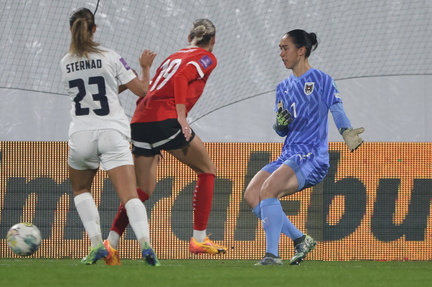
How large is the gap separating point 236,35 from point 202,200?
7.63 metres

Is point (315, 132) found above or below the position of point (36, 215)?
above

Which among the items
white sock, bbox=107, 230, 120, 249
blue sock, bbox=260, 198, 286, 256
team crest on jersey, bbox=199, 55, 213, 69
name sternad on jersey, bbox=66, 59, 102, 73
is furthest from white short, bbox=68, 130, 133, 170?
blue sock, bbox=260, 198, 286, 256

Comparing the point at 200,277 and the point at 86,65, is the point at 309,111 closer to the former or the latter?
the point at 86,65

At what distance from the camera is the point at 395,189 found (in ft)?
28.8

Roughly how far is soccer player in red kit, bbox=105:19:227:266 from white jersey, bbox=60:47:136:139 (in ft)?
1.98

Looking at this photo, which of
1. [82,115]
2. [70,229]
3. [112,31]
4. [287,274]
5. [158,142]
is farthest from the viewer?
[112,31]

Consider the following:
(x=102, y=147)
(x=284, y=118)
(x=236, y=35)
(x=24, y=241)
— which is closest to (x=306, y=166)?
(x=284, y=118)

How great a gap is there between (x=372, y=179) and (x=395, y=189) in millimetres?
232

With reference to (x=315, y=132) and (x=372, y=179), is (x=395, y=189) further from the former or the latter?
(x=315, y=132)

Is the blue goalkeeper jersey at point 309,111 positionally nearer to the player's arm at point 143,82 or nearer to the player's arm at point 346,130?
the player's arm at point 346,130

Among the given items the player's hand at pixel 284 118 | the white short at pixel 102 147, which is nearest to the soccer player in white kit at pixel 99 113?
the white short at pixel 102 147

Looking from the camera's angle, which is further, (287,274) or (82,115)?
(82,115)

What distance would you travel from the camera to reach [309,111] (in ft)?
22.5

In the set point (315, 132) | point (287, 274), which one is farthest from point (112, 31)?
point (287, 274)
